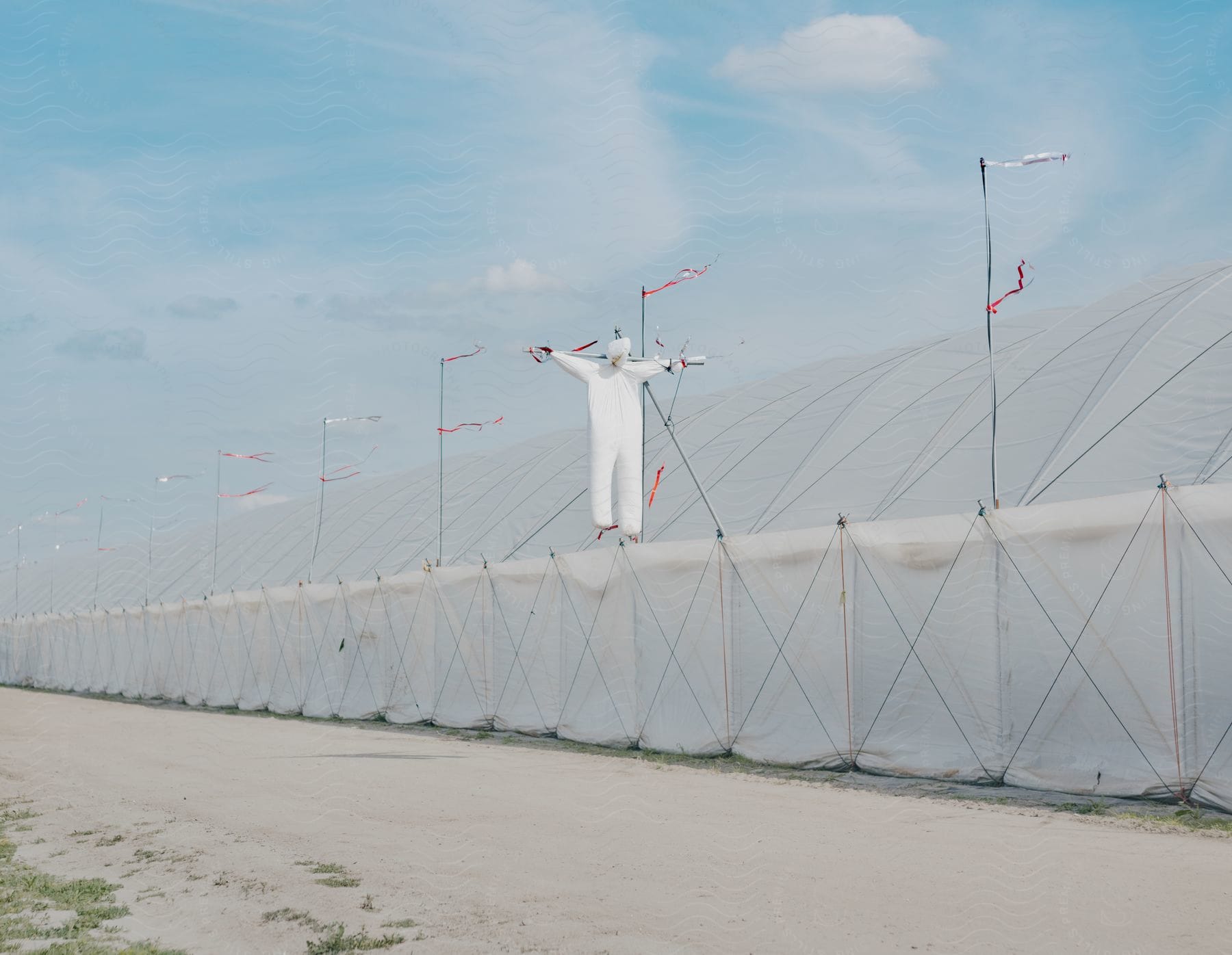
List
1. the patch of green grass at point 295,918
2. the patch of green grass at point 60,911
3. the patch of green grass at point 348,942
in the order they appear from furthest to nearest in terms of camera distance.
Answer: the patch of green grass at point 295,918 < the patch of green grass at point 60,911 < the patch of green grass at point 348,942

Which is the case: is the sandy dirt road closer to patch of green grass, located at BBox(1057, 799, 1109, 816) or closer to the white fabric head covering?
patch of green grass, located at BBox(1057, 799, 1109, 816)

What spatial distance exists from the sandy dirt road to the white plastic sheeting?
553 cm

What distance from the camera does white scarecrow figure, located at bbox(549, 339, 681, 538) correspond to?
52.7ft

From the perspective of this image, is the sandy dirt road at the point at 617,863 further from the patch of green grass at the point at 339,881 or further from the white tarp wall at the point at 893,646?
the white tarp wall at the point at 893,646

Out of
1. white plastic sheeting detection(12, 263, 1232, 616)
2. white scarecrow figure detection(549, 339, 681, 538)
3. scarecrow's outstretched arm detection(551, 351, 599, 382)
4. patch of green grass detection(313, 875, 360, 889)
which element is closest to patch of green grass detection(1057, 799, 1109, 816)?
white plastic sheeting detection(12, 263, 1232, 616)

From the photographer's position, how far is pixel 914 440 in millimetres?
20047

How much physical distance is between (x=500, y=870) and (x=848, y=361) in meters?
20.3

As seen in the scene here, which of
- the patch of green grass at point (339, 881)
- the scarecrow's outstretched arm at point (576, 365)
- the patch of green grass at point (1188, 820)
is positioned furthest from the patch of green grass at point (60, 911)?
the patch of green grass at point (1188, 820)

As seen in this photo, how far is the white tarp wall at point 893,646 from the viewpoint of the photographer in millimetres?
12062

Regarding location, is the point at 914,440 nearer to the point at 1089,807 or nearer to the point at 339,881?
the point at 1089,807

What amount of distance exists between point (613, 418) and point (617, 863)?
24.2ft

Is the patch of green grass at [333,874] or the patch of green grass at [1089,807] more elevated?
the patch of green grass at [1089,807]

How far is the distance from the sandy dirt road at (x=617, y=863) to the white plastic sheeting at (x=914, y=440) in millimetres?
5528

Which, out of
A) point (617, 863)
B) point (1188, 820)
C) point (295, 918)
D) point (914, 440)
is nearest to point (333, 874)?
point (295, 918)
